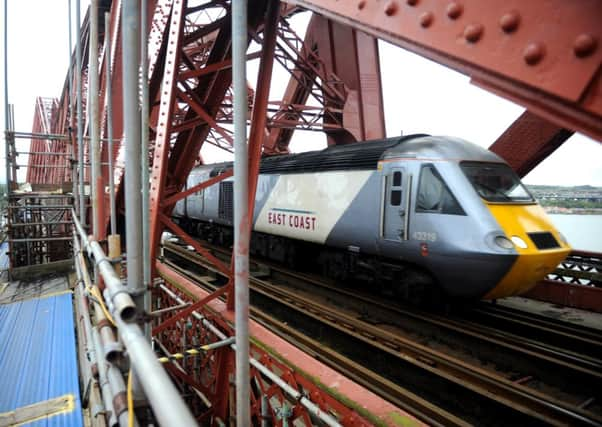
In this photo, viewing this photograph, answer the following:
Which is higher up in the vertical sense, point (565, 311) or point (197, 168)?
point (197, 168)

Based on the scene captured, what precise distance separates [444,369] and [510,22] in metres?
4.82

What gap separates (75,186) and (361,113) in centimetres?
805

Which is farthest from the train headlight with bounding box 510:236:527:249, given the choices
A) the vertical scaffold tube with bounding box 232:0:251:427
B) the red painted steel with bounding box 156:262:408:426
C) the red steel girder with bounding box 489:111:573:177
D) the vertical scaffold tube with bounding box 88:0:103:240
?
the vertical scaffold tube with bounding box 88:0:103:240

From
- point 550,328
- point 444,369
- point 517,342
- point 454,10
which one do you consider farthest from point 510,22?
point 550,328

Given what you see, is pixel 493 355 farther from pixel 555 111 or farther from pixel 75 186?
pixel 75 186

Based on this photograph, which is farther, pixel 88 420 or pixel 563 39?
pixel 88 420

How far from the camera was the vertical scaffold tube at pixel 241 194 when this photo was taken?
227 centimetres

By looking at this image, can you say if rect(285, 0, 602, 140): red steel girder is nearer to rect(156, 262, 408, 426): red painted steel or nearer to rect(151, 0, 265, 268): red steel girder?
rect(156, 262, 408, 426): red painted steel

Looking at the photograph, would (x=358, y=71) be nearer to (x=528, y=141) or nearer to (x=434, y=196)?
(x=528, y=141)

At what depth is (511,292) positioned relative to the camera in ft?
20.0

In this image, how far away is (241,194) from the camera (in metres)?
2.36

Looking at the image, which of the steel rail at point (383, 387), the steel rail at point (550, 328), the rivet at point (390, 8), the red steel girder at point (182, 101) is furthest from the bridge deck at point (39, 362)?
the steel rail at point (550, 328)

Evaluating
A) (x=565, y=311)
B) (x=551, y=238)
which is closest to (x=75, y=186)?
(x=551, y=238)

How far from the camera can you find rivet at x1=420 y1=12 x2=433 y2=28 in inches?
50.7
